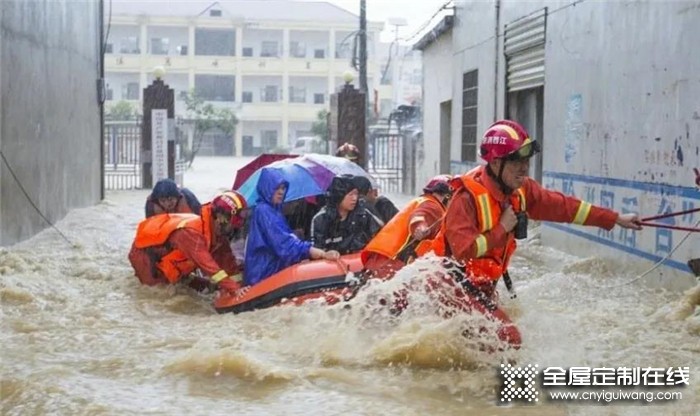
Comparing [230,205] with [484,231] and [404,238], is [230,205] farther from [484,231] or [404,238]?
[484,231]

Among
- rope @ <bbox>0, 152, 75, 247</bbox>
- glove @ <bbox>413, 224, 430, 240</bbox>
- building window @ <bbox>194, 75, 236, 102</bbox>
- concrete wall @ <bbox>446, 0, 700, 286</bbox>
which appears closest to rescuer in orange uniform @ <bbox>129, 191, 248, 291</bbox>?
glove @ <bbox>413, 224, 430, 240</bbox>

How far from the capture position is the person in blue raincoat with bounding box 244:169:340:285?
816cm

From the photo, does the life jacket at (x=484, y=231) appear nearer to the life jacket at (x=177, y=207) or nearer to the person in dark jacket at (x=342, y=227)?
the person in dark jacket at (x=342, y=227)

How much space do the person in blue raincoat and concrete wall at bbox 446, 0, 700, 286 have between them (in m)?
2.92

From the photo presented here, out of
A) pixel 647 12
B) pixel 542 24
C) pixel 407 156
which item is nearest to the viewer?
pixel 647 12

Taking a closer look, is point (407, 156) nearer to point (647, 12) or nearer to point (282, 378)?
point (647, 12)

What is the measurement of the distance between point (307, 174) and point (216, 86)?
45800 mm

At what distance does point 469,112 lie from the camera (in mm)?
16766

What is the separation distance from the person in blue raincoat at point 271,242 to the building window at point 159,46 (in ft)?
154

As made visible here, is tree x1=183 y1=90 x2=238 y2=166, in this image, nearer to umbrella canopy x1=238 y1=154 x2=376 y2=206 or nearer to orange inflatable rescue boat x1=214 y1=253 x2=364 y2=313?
umbrella canopy x1=238 y1=154 x2=376 y2=206

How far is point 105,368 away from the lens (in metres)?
6.39

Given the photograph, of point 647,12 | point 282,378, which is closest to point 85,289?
point 282,378

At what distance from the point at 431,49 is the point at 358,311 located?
48.3 feet

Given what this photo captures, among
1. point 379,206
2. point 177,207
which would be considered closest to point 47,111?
point 177,207
